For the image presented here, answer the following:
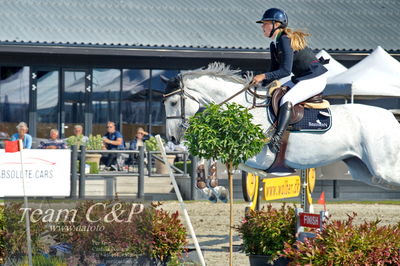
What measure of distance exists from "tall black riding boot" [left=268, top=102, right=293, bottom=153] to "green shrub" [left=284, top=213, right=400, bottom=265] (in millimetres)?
1488

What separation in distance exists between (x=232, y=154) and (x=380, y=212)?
9.41m

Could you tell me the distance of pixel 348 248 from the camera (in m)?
6.29

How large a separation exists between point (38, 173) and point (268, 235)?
23.6 ft

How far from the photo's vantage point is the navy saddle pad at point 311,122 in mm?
8117

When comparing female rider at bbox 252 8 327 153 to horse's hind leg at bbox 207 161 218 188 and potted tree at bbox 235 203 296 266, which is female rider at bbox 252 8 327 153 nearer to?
potted tree at bbox 235 203 296 266

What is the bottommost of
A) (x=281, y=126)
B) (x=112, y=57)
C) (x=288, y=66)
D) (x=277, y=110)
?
(x=281, y=126)

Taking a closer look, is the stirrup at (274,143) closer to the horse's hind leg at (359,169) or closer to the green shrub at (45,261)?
the horse's hind leg at (359,169)

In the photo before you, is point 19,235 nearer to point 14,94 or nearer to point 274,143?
point 274,143

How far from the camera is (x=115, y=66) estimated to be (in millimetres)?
21750

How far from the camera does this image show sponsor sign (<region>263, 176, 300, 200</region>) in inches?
388

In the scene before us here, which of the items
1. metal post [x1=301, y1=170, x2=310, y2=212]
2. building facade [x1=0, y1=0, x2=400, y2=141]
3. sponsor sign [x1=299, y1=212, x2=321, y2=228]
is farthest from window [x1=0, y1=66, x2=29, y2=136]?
sponsor sign [x1=299, y1=212, x2=321, y2=228]

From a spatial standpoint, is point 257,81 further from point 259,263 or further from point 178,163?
point 178,163

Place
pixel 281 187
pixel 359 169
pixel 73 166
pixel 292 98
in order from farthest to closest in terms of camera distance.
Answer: pixel 73 166
pixel 281 187
pixel 359 169
pixel 292 98

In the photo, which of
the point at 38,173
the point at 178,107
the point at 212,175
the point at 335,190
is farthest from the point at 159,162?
the point at 178,107
